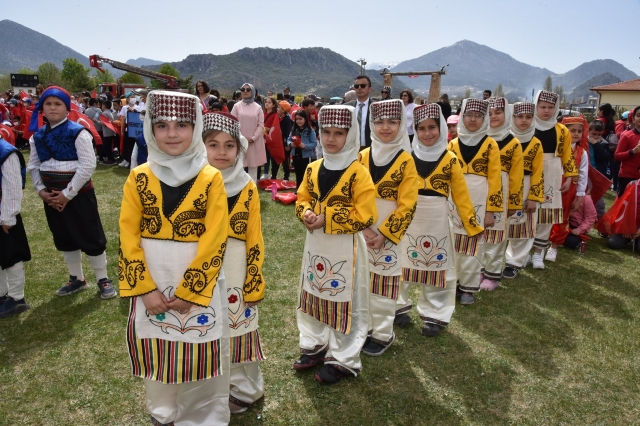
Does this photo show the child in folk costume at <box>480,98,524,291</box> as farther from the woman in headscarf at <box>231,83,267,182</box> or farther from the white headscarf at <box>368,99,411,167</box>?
the woman in headscarf at <box>231,83,267,182</box>

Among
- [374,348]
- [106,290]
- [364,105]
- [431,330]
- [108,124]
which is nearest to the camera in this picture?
[374,348]

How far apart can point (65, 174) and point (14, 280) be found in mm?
1113

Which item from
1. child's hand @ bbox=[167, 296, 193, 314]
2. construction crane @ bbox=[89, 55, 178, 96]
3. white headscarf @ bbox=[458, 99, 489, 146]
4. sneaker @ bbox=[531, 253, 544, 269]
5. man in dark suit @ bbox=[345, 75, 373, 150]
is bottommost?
sneaker @ bbox=[531, 253, 544, 269]

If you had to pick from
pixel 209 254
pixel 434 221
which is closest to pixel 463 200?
pixel 434 221

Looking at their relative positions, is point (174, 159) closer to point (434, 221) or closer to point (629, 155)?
point (434, 221)

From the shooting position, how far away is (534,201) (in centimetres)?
486

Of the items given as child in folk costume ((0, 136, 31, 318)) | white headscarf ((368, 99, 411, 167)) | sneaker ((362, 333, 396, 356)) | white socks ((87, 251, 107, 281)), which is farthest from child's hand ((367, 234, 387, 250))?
child in folk costume ((0, 136, 31, 318))

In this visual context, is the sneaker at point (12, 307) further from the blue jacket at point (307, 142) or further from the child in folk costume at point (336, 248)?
the blue jacket at point (307, 142)

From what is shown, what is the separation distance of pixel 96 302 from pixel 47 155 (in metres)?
1.48

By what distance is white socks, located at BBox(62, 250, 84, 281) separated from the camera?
14.3 ft

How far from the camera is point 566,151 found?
205 inches

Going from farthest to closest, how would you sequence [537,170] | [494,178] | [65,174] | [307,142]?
1. [307,142]
2. [537,170]
3. [494,178]
4. [65,174]

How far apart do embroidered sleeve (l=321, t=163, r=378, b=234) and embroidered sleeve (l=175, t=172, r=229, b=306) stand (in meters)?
0.91

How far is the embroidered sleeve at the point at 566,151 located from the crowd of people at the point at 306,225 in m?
0.02
